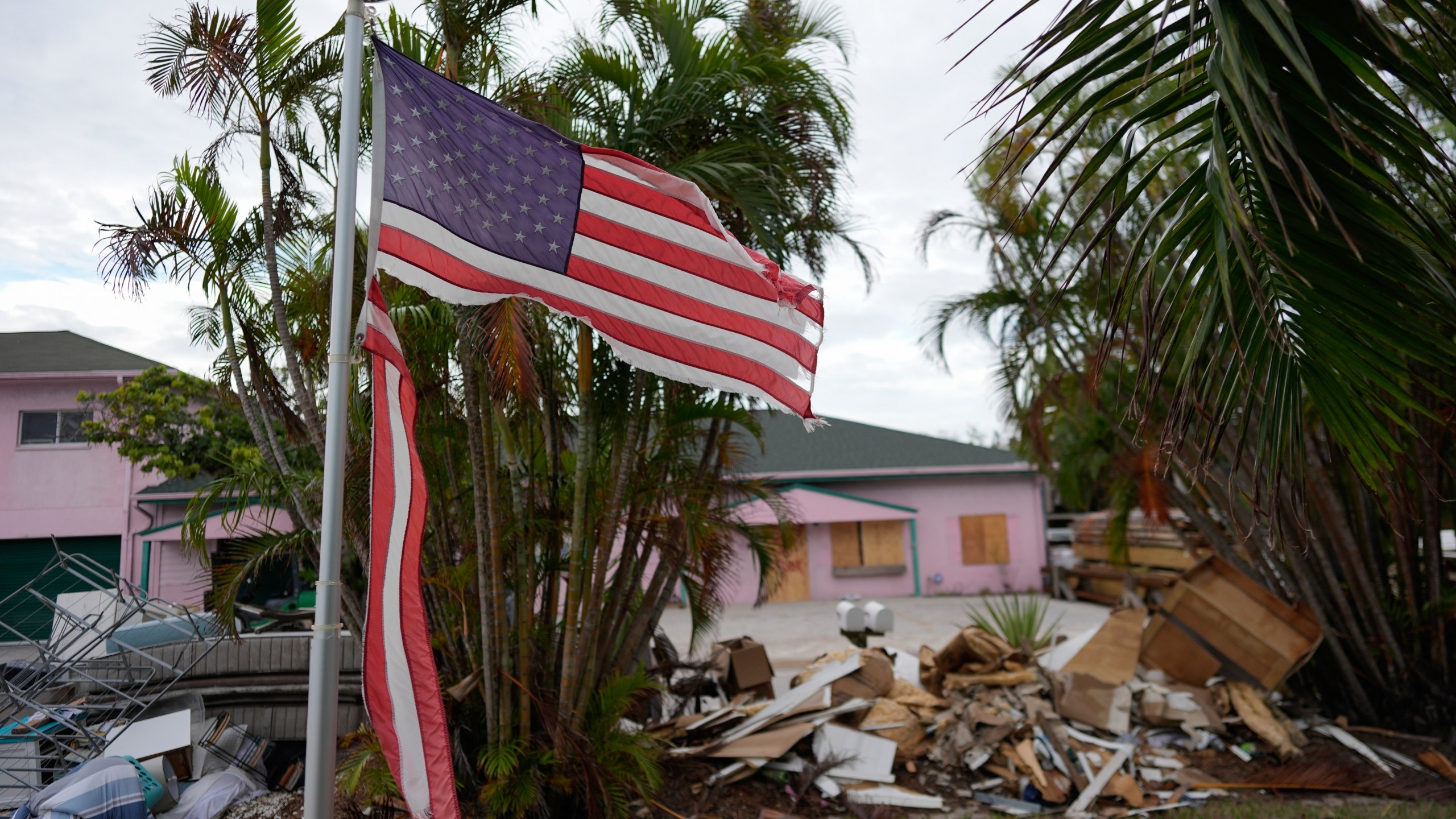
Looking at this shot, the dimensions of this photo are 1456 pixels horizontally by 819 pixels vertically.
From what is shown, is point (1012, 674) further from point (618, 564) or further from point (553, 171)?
point (553, 171)

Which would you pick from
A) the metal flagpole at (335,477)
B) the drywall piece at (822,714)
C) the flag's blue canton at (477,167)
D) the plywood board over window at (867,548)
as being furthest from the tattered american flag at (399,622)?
the plywood board over window at (867,548)

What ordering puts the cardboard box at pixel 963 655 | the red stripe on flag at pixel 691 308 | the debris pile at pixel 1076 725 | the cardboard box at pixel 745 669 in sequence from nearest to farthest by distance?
the red stripe on flag at pixel 691 308 < the debris pile at pixel 1076 725 < the cardboard box at pixel 963 655 < the cardboard box at pixel 745 669

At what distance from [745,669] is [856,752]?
87.8 inches

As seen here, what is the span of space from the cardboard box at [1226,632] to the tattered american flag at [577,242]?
688 centimetres

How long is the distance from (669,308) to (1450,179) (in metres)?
3.37

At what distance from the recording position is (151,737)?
22.6 feet

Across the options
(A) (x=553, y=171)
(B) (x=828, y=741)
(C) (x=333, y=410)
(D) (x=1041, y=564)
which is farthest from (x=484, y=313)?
(D) (x=1041, y=564)

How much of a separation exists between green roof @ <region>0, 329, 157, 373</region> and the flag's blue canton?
14944 mm

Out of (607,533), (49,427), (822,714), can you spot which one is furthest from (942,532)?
(49,427)

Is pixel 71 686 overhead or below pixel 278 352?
below

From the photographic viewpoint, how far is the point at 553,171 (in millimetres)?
4523

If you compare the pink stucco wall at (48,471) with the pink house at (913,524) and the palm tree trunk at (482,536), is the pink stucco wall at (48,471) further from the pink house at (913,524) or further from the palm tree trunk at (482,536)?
the pink house at (913,524)

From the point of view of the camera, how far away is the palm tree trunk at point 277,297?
618 cm

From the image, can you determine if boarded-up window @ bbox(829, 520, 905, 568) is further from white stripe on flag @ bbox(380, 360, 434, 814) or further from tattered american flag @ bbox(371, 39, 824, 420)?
white stripe on flag @ bbox(380, 360, 434, 814)
